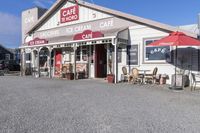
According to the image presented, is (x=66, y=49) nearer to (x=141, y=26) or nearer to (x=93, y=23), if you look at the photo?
(x=93, y=23)

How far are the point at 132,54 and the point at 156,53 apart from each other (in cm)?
149

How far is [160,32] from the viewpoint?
45.8ft

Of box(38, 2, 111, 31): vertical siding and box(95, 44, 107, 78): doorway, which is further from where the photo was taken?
box(95, 44, 107, 78): doorway

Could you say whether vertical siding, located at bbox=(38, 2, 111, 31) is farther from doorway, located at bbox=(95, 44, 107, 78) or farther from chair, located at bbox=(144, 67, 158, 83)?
chair, located at bbox=(144, 67, 158, 83)

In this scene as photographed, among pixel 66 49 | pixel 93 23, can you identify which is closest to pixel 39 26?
pixel 66 49

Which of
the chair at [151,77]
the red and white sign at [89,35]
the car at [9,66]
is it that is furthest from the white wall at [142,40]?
the car at [9,66]

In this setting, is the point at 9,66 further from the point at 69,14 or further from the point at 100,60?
the point at 100,60

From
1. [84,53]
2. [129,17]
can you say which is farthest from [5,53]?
[129,17]

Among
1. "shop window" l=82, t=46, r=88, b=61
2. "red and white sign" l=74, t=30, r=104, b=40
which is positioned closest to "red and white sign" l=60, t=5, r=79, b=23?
"shop window" l=82, t=46, r=88, b=61

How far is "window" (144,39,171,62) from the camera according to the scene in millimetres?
13750

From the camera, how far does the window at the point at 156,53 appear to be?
13750mm

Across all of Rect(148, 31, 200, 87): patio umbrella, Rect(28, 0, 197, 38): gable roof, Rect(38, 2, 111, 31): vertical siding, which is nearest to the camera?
Rect(148, 31, 200, 87): patio umbrella

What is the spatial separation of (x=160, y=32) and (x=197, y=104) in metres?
6.50

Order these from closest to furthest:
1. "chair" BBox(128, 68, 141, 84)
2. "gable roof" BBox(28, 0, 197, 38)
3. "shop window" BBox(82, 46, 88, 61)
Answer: "gable roof" BBox(28, 0, 197, 38) → "chair" BBox(128, 68, 141, 84) → "shop window" BBox(82, 46, 88, 61)
